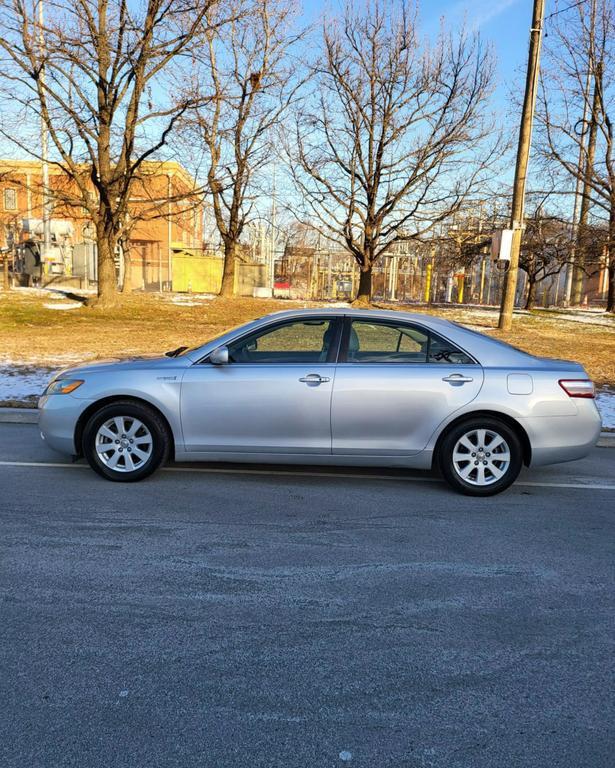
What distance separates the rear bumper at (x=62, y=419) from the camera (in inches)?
212

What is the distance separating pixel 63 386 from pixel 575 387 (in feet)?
14.4

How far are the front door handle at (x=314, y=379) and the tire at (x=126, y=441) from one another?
127 centimetres

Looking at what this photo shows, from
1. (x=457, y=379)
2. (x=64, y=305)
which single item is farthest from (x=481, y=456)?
(x=64, y=305)

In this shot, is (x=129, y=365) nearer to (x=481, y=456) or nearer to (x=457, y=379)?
(x=457, y=379)

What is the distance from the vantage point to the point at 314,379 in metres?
5.27

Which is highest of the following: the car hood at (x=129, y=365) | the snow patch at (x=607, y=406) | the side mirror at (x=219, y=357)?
the side mirror at (x=219, y=357)

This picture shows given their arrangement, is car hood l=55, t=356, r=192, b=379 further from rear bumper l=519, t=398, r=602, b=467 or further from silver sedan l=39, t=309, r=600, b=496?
rear bumper l=519, t=398, r=602, b=467

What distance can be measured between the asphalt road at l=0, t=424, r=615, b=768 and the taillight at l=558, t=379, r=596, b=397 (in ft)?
2.99

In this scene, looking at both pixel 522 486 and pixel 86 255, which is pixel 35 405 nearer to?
pixel 522 486

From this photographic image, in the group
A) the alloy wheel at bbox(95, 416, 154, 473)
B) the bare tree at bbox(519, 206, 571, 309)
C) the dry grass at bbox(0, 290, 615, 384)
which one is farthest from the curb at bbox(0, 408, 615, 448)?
→ the bare tree at bbox(519, 206, 571, 309)

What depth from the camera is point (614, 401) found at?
30.5 ft

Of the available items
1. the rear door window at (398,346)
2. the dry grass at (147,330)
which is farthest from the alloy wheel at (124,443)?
the dry grass at (147,330)

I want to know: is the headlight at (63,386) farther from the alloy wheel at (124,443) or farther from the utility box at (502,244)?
the utility box at (502,244)

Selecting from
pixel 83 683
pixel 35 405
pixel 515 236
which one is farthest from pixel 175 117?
pixel 83 683
